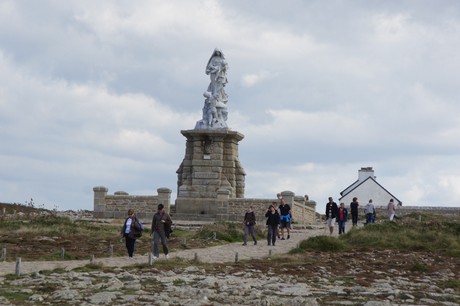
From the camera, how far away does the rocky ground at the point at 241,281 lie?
15.0 meters

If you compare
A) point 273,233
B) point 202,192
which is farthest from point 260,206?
point 273,233

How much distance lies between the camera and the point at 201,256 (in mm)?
24172

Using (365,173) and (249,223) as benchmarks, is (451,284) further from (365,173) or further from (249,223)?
(365,173)

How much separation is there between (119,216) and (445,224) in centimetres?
1777

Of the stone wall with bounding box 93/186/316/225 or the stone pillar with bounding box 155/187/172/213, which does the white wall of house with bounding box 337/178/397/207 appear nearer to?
the stone wall with bounding box 93/186/316/225

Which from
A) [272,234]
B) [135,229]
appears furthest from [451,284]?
[272,234]

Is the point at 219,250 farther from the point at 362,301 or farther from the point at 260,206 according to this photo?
the point at 260,206

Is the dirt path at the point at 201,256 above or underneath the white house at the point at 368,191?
underneath

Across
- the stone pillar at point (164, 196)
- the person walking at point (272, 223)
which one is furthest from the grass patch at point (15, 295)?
the stone pillar at point (164, 196)

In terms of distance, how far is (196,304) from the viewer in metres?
14.2

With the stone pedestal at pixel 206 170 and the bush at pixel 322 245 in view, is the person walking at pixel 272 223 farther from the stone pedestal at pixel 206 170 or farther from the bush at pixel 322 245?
the stone pedestal at pixel 206 170

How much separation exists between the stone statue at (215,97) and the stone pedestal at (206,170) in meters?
0.64

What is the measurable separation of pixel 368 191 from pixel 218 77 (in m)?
21.5

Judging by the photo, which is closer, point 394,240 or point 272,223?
point 272,223
